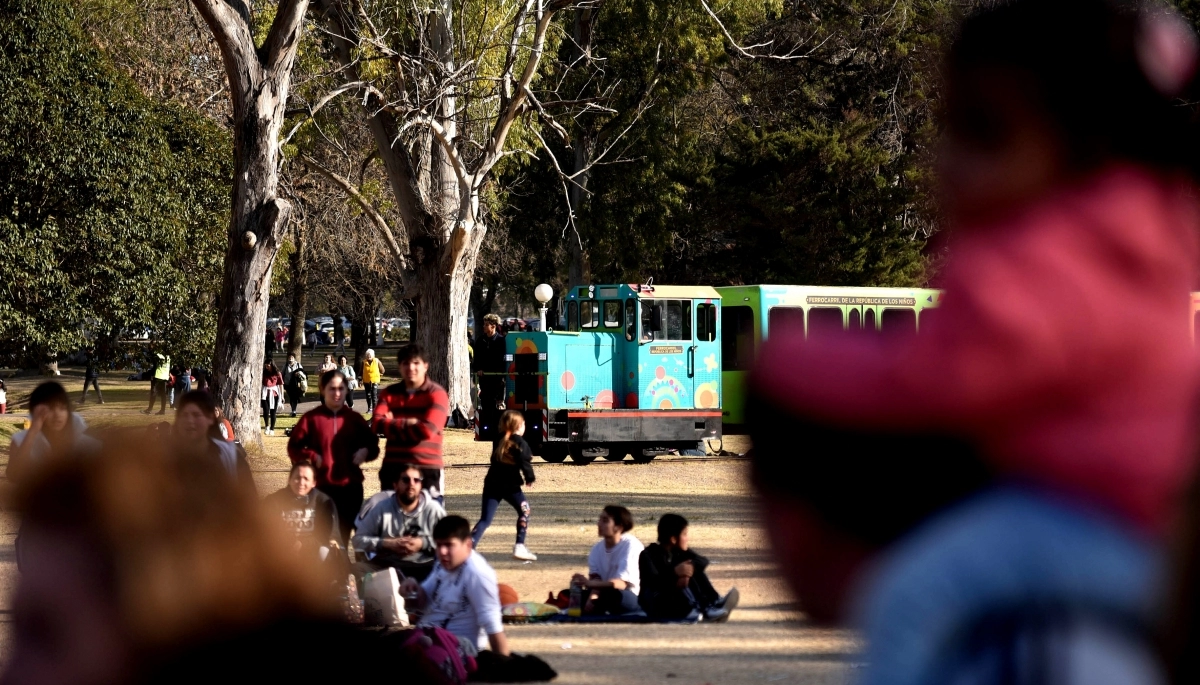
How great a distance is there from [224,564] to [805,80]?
37.1 metres

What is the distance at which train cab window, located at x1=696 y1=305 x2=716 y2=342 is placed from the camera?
74.5 feet

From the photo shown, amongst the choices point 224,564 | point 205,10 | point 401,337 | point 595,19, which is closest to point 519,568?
point 205,10

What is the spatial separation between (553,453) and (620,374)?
5.79 feet

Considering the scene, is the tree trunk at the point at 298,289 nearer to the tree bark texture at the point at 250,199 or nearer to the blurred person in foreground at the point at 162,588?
the tree bark texture at the point at 250,199

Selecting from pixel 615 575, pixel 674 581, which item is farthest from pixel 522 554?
pixel 674 581

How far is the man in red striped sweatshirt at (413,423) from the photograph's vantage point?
9.73 metres

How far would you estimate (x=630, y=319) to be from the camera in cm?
2225

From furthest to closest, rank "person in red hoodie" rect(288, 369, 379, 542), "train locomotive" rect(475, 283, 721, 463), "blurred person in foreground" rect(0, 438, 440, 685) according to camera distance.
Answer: "train locomotive" rect(475, 283, 721, 463) < "person in red hoodie" rect(288, 369, 379, 542) < "blurred person in foreground" rect(0, 438, 440, 685)

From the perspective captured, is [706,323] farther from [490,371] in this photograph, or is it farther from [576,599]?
[576,599]

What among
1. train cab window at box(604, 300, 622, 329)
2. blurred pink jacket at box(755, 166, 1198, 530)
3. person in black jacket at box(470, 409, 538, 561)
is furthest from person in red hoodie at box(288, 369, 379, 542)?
train cab window at box(604, 300, 622, 329)

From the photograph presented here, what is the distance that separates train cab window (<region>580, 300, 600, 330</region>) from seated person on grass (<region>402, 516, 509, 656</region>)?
14.5 metres

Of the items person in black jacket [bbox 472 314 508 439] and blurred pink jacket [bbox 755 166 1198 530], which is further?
person in black jacket [bbox 472 314 508 439]

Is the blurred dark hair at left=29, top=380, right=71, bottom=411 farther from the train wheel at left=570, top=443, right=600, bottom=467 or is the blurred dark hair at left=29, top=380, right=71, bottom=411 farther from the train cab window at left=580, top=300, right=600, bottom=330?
the train cab window at left=580, top=300, right=600, bottom=330

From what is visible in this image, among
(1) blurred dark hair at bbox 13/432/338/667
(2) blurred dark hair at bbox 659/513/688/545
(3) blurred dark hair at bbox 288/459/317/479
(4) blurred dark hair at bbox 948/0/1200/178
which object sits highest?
(4) blurred dark hair at bbox 948/0/1200/178
